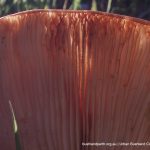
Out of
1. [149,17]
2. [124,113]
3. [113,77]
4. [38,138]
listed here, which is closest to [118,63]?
[113,77]

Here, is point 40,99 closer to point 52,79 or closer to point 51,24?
point 52,79

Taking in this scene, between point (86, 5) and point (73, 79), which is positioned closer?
point (73, 79)

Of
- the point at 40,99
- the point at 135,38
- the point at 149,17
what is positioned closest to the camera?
the point at 135,38

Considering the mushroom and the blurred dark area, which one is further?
the blurred dark area

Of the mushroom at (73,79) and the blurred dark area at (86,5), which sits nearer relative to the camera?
the mushroom at (73,79)
